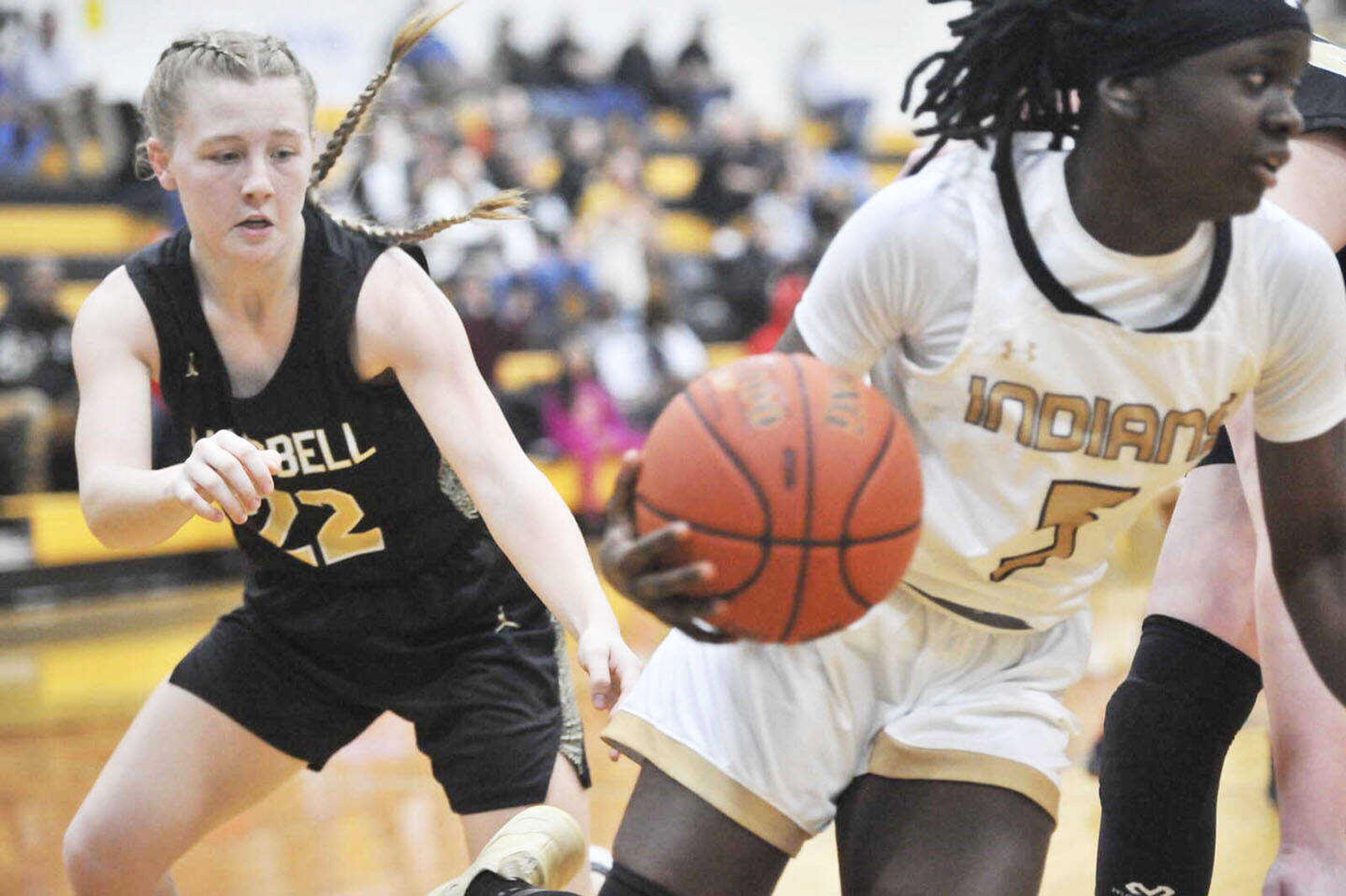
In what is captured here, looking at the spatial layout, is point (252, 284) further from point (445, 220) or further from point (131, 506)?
point (131, 506)

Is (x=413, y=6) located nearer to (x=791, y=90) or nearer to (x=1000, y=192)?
(x=791, y=90)

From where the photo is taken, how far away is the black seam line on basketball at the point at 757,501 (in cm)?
186

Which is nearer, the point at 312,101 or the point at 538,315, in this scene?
the point at 312,101

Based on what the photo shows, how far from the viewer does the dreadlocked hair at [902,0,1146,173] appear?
2113 mm

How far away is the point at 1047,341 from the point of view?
2.05 meters

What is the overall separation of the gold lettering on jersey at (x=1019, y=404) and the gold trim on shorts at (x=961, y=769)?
1.44 feet

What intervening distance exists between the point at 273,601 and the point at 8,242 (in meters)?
8.10

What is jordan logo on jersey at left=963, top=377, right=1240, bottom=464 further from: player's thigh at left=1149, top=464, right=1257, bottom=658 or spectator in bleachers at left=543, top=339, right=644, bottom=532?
spectator in bleachers at left=543, top=339, right=644, bottom=532

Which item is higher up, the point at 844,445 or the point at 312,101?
the point at 312,101

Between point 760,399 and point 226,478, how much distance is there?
Answer: 794 millimetres

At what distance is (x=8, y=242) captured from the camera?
1004 centimetres

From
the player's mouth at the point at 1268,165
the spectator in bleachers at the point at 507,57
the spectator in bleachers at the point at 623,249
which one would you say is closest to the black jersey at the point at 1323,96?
the player's mouth at the point at 1268,165

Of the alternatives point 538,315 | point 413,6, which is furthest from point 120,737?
point 413,6

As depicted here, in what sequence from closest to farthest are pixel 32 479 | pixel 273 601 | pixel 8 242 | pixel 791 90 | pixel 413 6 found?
pixel 273 601
pixel 32 479
pixel 8 242
pixel 413 6
pixel 791 90
